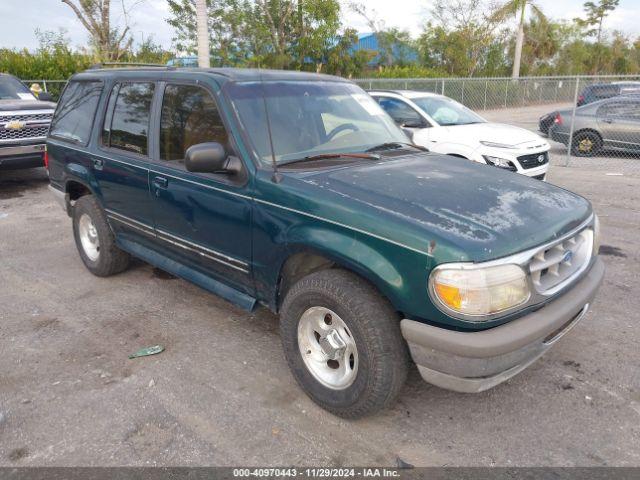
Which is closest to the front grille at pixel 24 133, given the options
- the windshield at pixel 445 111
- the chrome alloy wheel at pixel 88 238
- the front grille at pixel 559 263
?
the chrome alloy wheel at pixel 88 238

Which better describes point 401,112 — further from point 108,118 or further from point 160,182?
point 160,182

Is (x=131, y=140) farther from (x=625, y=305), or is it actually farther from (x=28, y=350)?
(x=625, y=305)

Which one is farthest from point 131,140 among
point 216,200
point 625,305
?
point 625,305

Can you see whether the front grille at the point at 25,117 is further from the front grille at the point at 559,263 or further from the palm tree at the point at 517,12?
the palm tree at the point at 517,12

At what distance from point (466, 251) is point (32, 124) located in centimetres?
900

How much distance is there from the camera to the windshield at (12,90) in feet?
32.6

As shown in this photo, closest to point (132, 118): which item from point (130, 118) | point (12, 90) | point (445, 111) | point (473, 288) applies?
point (130, 118)

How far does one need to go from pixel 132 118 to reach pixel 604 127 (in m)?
11.3

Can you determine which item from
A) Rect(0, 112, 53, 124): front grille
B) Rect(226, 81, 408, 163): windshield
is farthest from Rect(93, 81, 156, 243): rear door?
Rect(0, 112, 53, 124): front grille

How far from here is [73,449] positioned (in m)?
2.71

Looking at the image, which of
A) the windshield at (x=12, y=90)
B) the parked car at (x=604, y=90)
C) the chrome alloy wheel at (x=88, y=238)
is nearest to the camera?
the chrome alloy wheel at (x=88, y=238)

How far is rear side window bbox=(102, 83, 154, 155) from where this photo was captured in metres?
4.00

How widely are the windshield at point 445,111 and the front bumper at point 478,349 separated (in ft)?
20.0

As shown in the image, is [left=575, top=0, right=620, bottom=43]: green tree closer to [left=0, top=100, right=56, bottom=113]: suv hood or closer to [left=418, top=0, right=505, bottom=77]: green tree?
[left=418, top=0, right=505, bottom=77]: green tree
